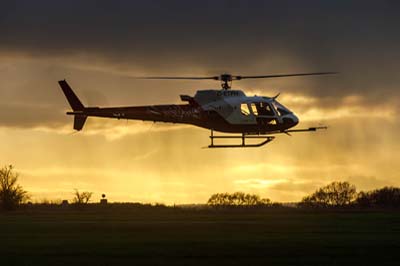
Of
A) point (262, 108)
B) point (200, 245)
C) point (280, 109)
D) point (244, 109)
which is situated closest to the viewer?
point (200, 245)

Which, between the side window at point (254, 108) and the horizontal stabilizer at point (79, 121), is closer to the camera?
the side window at point (254, 108)

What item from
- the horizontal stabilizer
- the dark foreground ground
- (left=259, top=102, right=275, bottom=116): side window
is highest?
(left=259, top=102, right=275, bottom=116): side window

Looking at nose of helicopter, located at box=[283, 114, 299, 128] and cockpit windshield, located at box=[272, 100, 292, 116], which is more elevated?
cockpit windshield, located at box=[272, 100, 292, 116]

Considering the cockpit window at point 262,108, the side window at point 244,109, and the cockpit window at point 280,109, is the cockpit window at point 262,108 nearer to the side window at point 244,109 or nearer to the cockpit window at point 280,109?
the side window at point 244,109

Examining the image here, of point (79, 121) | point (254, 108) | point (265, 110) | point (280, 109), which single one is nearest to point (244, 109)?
Answer: point (254, 108)

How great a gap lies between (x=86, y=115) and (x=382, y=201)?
116m

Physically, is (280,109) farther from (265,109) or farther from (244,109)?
(244,109)

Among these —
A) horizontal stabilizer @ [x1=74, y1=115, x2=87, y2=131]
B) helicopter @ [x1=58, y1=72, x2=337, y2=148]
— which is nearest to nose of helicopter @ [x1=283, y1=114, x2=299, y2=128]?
helicopter @ [x1=58, y1=72, x2=337, y2=148]

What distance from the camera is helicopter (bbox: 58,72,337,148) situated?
60.9 m

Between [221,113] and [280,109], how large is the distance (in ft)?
13.8

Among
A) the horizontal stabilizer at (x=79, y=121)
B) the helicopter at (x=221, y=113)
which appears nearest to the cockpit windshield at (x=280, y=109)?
the helicopter at (x=221, y=113)

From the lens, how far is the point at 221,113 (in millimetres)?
61312

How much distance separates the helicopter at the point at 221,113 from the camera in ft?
200

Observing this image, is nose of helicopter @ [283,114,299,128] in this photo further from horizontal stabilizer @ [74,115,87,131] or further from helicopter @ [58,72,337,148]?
horizontal stabilizer @ [74,115,87,131]
